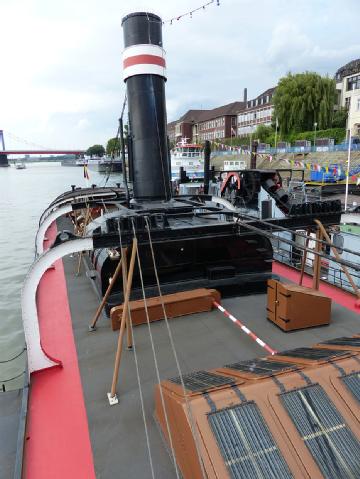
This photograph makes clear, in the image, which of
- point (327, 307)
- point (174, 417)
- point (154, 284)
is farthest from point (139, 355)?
point (327, 307)

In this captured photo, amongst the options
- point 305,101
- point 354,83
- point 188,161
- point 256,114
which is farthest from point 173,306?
point 256,114

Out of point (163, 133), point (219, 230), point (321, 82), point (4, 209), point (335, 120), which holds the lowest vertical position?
point (4, 209)

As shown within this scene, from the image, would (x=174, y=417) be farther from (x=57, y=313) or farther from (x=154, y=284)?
(x=57, y=313)

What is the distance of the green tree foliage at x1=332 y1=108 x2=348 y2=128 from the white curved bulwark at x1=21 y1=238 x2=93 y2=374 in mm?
56868

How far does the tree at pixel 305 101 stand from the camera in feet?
174

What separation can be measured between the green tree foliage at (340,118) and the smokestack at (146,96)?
5261 centimetres

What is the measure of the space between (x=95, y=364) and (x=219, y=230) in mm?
3304

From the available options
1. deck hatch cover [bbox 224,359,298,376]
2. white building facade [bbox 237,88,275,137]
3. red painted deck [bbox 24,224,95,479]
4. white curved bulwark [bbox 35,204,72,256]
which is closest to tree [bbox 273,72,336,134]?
white building facade [bbox 237,88,275,137]

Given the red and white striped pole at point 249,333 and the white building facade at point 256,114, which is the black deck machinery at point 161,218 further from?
the white building facade at point 256,114

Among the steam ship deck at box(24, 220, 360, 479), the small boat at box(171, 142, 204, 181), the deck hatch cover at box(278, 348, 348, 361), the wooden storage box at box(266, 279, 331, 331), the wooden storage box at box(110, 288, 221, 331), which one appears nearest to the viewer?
the deck hatch cover at box(278, 348, 348, 361)

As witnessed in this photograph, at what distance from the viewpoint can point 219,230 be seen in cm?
674

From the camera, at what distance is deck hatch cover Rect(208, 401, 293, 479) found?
9.34ft

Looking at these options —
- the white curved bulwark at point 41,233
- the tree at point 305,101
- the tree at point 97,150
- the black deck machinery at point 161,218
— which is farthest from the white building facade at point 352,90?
the tree at point 97,150

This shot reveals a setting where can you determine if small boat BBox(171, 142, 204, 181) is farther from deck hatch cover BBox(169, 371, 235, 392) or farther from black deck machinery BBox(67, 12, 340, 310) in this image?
deck hatch cover BBox(169, 371, 235, 392)
